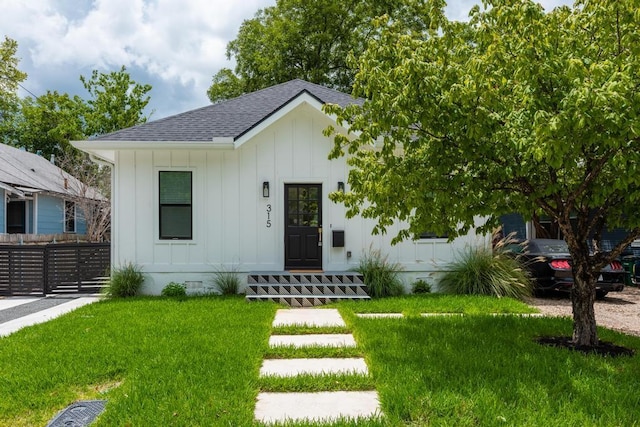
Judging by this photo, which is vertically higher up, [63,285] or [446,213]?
[446,213]

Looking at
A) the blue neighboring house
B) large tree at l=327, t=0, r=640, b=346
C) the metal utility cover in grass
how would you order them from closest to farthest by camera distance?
the metal utility cover in grass, large tree at l=327, t=0, r=640, b=346, the blue neighboring house

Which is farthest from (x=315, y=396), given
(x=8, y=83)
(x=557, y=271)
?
(x=8, y=83)

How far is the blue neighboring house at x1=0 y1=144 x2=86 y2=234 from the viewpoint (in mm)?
18422

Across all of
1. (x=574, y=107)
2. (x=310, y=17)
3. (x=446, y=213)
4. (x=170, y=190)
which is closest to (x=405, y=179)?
(x=446, y=213)

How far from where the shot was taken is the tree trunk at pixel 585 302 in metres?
4.85

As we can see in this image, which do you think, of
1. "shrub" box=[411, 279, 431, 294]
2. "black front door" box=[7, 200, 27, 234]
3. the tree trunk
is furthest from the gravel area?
"black front door" box=[7, 200, 27, 234]

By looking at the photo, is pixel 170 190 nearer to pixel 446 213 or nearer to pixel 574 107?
pixel 446 213

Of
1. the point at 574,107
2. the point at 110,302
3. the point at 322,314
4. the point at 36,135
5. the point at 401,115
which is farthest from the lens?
the point at 36,135

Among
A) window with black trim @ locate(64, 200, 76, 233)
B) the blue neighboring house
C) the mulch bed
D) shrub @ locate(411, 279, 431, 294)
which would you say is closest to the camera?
the mulch bed

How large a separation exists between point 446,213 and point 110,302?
664 centimetres

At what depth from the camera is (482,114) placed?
4.09 m

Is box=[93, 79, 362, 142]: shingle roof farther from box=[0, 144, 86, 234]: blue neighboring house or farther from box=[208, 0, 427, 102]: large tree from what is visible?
box=[208, 0, 427, 102]: large tree

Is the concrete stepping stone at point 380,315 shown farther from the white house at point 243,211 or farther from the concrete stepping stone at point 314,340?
the white house at point 243,211

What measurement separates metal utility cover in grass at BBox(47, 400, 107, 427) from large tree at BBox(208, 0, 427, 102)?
21.0 m
